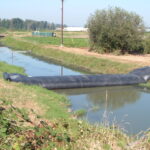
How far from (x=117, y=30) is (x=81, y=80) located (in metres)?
11.7

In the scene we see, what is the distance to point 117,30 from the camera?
78.7 ft

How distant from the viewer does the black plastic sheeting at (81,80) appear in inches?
497

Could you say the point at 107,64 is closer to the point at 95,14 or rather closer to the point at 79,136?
the point at 95,14

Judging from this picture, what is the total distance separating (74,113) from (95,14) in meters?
18.1

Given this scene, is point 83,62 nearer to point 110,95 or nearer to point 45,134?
point 110,95

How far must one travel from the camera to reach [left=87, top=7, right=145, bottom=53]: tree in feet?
78.9

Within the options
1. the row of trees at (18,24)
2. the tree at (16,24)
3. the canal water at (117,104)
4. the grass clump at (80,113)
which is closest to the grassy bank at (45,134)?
the canal water at (117,104)

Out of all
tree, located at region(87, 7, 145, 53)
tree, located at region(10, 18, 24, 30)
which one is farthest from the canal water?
tree, located at region(10, 18, 24, 30)

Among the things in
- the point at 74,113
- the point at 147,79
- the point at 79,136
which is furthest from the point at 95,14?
the point at 79,136

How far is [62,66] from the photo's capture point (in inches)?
858

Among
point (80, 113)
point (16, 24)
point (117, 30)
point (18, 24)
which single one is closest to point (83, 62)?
point (117, 30)

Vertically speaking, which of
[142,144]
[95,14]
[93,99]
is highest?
[95,14]

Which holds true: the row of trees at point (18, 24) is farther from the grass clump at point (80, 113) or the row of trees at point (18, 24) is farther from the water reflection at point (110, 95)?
the grass clump at point (80, 113)

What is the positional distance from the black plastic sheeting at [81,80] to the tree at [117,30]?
942cm
